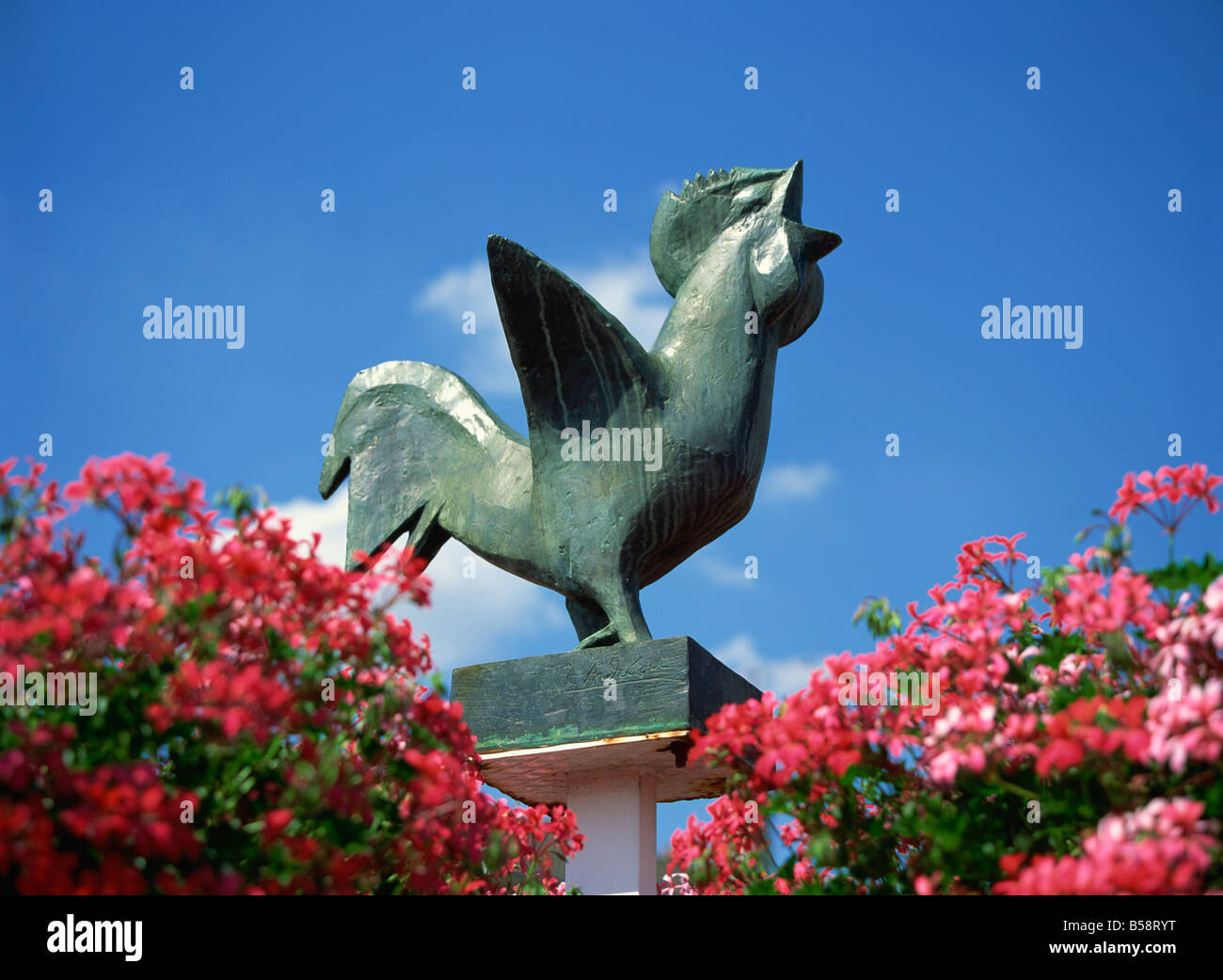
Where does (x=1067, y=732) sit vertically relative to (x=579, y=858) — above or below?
above

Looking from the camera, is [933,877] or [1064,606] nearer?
[933,877]

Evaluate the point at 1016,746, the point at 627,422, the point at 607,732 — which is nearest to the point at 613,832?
the point at 607,732

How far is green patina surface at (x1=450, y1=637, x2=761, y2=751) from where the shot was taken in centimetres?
382

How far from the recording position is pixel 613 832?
13.4 ft

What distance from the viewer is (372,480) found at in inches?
186

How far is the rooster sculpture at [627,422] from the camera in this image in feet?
13.4

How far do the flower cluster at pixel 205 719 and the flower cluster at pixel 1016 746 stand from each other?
72cm

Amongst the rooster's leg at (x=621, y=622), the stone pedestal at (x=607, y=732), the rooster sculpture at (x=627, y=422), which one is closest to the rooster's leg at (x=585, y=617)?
the rooster sculpture at (x=627, y=422)

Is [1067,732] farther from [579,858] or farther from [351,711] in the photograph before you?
[579,858]

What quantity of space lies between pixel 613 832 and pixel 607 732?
430 millimetres

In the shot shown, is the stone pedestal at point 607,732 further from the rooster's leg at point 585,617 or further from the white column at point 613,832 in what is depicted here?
the rooster's leg at point 585,617

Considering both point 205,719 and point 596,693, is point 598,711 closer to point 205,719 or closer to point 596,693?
point 596,693

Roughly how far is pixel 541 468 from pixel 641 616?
25.4 inches
